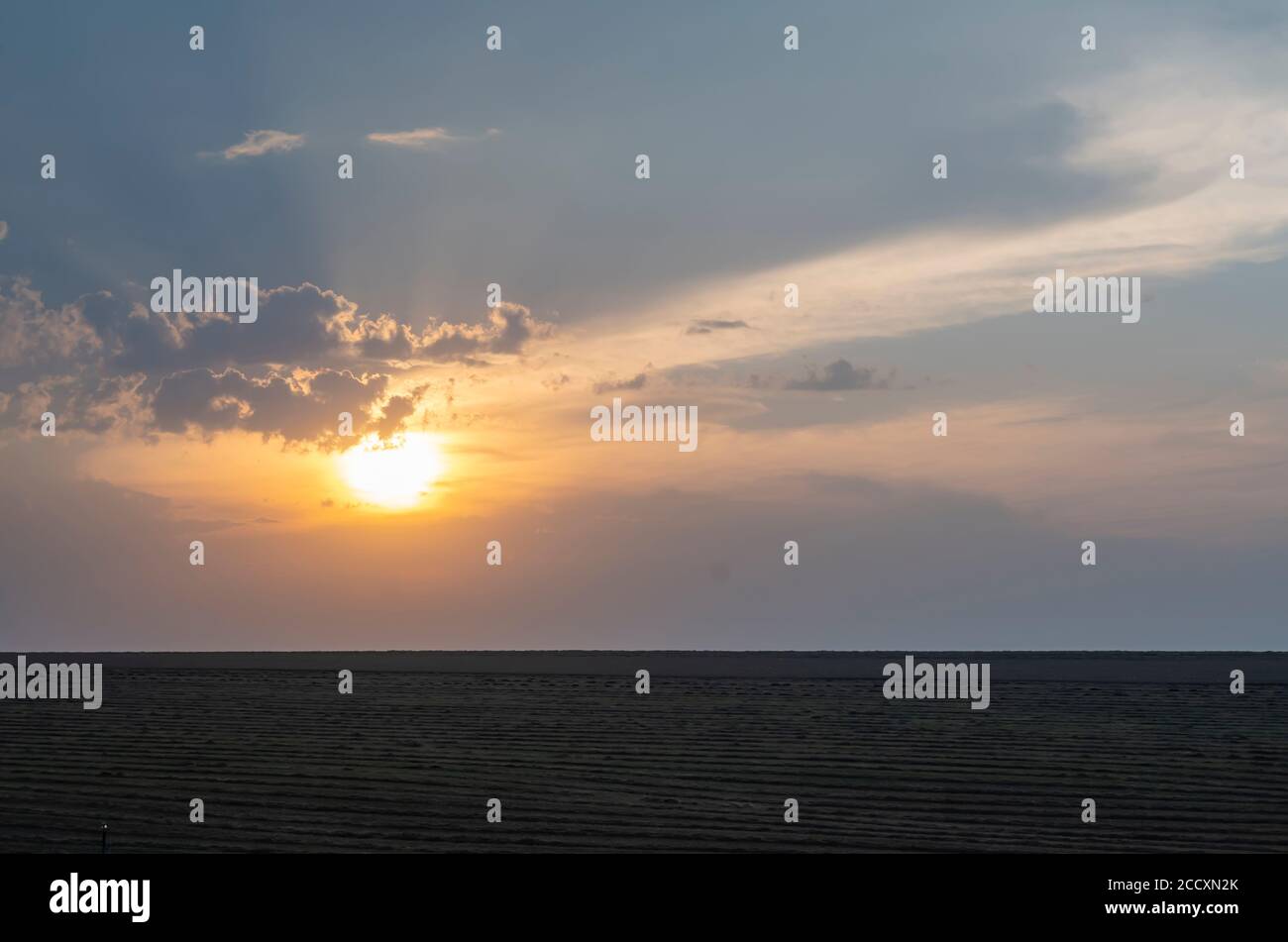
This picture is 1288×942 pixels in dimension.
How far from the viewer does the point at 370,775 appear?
36500 millimetres

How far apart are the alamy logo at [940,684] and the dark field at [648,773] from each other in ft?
6.14

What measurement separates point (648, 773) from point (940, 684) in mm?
45522

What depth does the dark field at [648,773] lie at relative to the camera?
28031 mm

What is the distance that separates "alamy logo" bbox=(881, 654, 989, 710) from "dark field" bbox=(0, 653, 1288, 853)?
6.14 feet

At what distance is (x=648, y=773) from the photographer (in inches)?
1449

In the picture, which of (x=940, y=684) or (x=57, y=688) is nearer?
(x=57, y=688)
